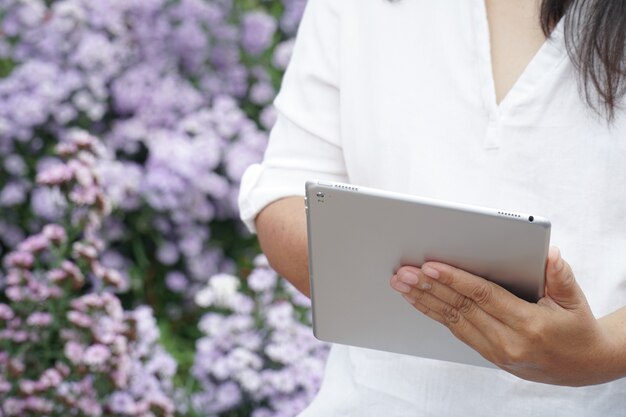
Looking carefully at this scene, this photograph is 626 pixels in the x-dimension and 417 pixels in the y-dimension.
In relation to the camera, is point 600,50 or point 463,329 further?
point 600,50

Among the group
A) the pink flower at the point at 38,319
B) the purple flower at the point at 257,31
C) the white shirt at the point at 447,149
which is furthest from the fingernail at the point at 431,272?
the purple flower at the point at 257,31

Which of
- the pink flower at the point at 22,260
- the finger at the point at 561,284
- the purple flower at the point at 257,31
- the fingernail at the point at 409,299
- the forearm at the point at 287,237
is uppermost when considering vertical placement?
the finger at the point at 561,284

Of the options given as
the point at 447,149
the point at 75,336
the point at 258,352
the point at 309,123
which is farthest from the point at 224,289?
the point at 447,149

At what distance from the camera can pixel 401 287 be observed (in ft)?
3.76

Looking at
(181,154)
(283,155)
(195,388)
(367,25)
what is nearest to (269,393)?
(195,388)

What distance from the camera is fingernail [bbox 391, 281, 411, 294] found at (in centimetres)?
114

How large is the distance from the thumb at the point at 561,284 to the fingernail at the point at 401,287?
0.50 feet

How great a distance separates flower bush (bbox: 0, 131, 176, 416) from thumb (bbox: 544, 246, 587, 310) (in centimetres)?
132

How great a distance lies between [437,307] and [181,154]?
167 cm

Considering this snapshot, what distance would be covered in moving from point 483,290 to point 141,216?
5.77 ft

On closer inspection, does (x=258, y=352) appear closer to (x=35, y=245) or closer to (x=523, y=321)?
(x=35, y=245)

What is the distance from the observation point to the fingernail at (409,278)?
3.70 ft

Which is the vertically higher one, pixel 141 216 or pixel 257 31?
pixel 257 31

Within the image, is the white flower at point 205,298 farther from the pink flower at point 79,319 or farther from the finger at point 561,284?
the finger at point 561,284
